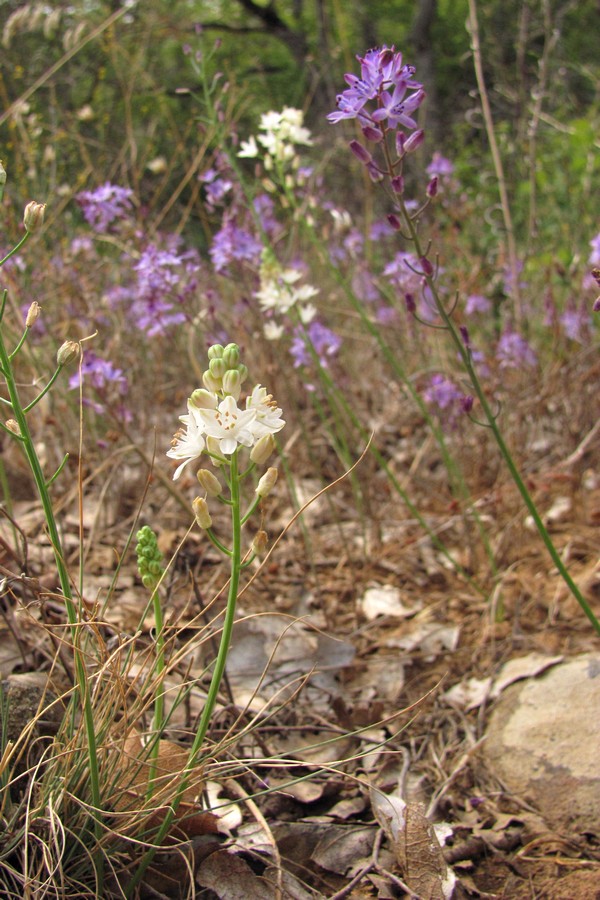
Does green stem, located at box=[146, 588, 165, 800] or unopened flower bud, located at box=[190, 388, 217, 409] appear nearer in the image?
unopened flower bud, located at box=[190, 388, 217, 409]

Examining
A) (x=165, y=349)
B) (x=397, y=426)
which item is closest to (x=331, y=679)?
(x=397, y=426)

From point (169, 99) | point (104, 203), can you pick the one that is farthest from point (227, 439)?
point (169, 99)

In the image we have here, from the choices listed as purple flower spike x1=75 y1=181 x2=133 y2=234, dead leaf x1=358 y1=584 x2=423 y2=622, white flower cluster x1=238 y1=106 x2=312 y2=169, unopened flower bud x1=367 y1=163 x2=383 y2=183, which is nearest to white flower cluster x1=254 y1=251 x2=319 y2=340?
white flower cluster x1=238 y1=106 x2=312 y2=169

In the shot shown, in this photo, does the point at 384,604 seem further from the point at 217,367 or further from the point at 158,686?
the point at 217,367

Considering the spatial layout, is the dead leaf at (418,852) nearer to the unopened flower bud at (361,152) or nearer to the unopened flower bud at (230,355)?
the unopened flower bud at (230,355)

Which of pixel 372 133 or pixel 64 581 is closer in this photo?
pixel 64 581

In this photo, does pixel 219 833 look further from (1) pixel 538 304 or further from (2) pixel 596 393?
(1) pixel 538 304

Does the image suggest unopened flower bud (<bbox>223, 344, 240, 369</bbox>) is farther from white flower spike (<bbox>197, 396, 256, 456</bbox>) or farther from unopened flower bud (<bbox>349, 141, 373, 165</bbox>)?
unopened flower bud (<bbox>349, 141, 373, 165</bbox>)

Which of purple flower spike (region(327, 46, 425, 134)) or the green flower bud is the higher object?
purple flower spike (region(327, 46, 425, 134))
